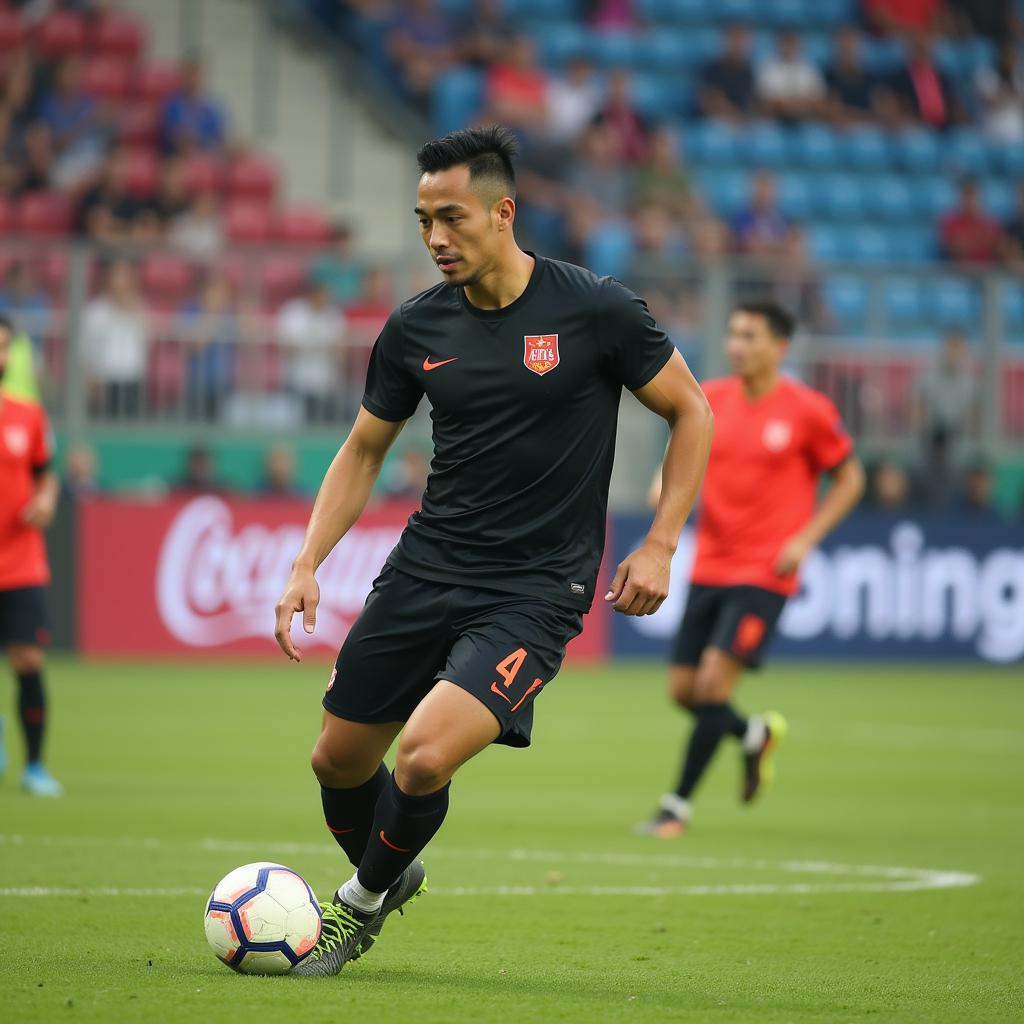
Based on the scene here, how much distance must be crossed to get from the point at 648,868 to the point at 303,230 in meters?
15.1

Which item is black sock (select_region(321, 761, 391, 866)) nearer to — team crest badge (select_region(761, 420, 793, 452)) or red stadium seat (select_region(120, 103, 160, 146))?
team crest badge (select_region(761, 420, 793, 452))

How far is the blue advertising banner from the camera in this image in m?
20.4

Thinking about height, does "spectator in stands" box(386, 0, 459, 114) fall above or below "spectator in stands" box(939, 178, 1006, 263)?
above

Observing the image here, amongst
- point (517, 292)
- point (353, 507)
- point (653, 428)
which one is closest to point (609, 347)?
point (517, 292)

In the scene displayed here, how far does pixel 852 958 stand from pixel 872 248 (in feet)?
65.1

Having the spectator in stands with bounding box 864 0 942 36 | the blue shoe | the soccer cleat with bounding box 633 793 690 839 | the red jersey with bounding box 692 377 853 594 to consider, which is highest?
the spectator in stands with bounding box 864 0 942 36

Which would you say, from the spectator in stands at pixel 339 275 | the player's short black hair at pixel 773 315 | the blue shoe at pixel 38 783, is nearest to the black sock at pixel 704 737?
the player's short black hair at pixel 773 315

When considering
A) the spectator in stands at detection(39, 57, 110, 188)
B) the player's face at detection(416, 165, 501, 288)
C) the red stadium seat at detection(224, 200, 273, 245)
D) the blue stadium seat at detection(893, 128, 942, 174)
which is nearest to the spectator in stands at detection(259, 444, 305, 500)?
the red stadium seat at detection(224, 200, 273, 245)

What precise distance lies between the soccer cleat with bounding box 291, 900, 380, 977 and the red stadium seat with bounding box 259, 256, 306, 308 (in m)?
14.6

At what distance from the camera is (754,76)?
2650cm

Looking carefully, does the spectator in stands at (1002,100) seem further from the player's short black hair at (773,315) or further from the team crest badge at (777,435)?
the team crest badge at (777,435)

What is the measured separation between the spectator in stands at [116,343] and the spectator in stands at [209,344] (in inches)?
17.5

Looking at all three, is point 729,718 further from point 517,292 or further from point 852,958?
point 517,292

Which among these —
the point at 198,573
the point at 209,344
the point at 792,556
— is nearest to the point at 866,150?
the point at 209,344
